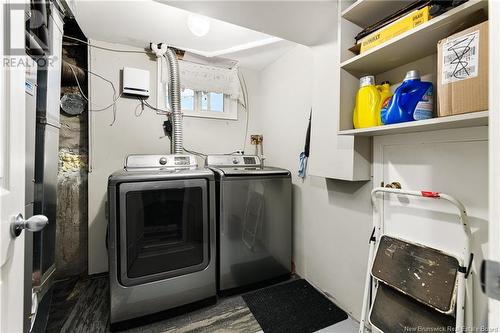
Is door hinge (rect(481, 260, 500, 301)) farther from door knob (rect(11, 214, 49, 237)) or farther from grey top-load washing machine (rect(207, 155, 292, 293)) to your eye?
grey top-load washing machine (rect(207, 155, 292, 293))

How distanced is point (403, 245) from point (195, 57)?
8.70 feet

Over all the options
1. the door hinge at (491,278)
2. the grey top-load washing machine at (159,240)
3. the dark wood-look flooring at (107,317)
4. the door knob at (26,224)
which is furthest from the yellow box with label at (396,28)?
the dark wood-look flooring at (107,317)

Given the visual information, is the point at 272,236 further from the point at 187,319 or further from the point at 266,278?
the point at 187,319

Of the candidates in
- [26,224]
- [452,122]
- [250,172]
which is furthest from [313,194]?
[26,224]

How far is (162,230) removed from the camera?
1789 mm

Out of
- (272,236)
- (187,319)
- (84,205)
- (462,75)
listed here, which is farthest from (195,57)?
(187,319)

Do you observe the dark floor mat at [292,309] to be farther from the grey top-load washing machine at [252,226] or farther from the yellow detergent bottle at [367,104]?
the yellow detergent bottle at [367,104]

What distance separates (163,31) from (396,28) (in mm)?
1977

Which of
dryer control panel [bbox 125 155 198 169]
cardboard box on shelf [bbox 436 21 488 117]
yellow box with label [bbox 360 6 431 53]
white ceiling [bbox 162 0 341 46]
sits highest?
white ceiling [bbox 162 0 341 46]

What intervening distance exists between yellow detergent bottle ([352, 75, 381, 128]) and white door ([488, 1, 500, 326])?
76cm

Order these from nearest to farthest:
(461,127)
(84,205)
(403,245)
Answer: (461,127), (403,245), (84,205)

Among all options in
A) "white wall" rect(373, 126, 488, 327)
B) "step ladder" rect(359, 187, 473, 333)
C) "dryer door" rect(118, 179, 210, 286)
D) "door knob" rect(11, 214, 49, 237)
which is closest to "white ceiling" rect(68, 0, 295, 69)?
"dryer door" rect(118, 179, 210, 286)

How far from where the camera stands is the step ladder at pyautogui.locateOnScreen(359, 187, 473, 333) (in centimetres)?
102

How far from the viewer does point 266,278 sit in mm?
2123
